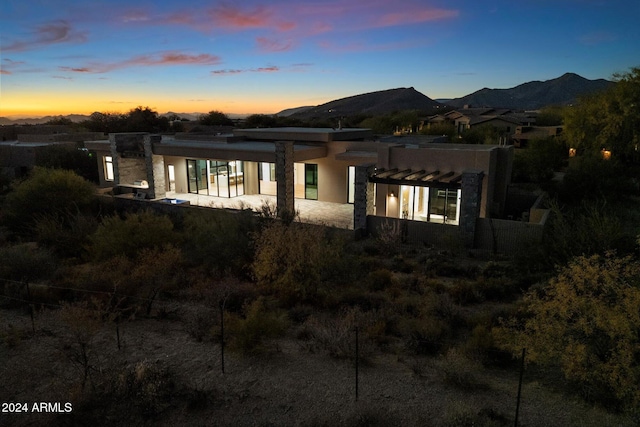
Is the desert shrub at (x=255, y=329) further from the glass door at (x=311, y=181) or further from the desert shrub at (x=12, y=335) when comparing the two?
the glass door at (x=311, y=181)

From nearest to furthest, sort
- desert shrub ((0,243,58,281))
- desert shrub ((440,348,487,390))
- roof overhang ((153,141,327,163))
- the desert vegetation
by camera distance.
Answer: the desert vegetation, desert shrub ((440,348,487,390)), desert shrub ((0,243,58,281)), roof overhang ((153,141,327,163))

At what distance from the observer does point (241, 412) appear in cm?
834

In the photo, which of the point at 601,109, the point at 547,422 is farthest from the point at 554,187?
the point at 547,422

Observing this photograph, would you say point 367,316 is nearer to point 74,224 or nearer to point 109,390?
point 109,390

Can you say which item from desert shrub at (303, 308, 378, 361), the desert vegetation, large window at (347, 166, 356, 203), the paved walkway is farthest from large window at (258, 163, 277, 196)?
desert shrub at (303, 308, 378, 361)

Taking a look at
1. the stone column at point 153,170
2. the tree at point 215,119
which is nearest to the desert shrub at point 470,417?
the stone column at point 153,170

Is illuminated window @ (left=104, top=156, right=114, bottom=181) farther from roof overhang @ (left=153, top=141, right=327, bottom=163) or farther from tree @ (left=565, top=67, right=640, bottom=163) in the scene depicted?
tree @ (left=565, top=67, right=640, bottom=163)

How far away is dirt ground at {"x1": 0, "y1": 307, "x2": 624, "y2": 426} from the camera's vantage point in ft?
26.5

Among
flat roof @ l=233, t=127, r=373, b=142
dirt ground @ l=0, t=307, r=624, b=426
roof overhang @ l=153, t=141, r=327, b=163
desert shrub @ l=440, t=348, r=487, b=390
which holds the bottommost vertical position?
dirt ground @ l=0, t=307, r=624, b=426

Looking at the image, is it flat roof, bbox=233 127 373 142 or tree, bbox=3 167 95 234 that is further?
flat roof, bbox=233 127 373 142

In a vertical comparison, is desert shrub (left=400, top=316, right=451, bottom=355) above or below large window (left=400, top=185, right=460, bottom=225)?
below

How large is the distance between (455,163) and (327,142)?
8545 millimetres

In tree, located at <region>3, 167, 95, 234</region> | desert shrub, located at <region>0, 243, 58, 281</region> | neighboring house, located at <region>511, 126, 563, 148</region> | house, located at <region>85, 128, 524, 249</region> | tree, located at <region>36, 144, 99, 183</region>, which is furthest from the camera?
neighboring house, located at <region>511, 126, 563, 148</region>

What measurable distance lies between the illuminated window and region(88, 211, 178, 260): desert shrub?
16.9 metres
